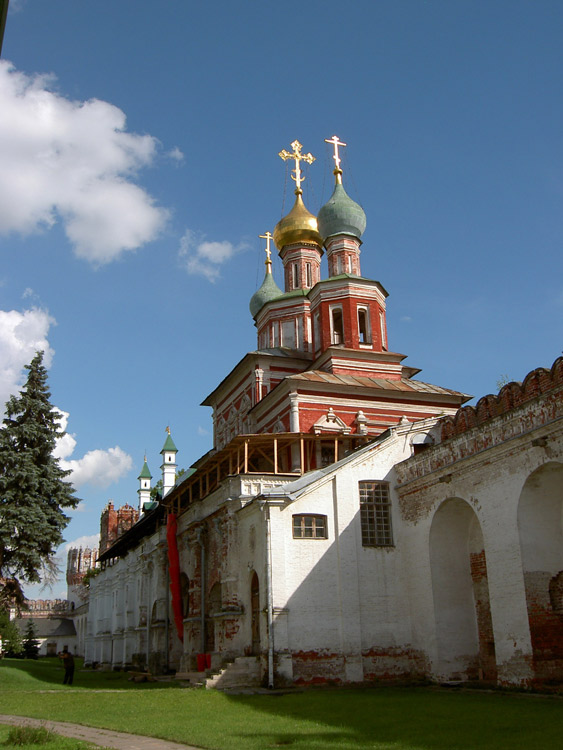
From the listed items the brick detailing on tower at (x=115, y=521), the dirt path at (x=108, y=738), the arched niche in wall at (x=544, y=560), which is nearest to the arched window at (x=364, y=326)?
the arched niche in wall at (x=544, y=560)

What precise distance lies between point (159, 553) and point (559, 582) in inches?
706

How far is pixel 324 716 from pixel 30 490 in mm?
17237

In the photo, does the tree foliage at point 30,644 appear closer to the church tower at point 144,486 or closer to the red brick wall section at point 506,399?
the church tower at point 144,486

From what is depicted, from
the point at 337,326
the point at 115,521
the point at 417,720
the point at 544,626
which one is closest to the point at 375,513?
the point at 544,626

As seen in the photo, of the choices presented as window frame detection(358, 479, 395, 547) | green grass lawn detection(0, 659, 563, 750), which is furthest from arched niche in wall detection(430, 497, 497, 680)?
window frame detection(358, 479, 395, 547)

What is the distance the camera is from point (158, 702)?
54.1 feet

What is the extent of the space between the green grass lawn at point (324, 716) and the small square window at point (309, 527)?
400cm

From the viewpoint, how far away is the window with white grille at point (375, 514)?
20734mm

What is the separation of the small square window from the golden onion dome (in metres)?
19.4

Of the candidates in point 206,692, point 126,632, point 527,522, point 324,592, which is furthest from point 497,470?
point 126,632

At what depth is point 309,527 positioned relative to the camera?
20.3 metres

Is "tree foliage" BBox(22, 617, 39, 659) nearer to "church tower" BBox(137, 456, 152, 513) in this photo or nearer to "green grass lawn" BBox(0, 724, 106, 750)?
"church tower" BBox(137, 456, 152, 513)

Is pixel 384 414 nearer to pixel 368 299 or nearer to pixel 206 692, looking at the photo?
pixel 368 299

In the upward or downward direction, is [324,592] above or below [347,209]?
below
